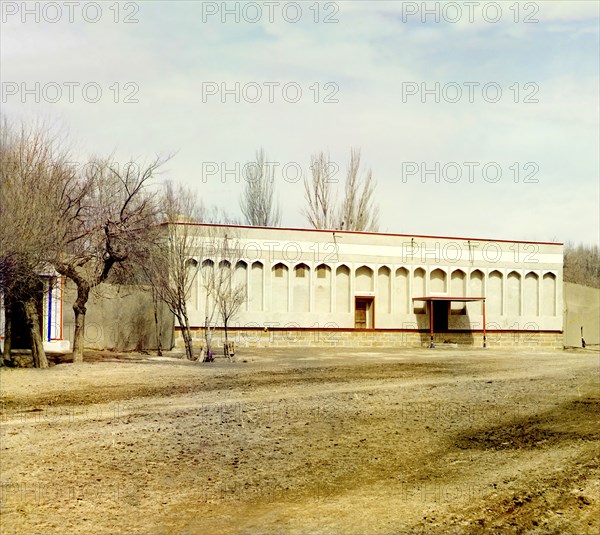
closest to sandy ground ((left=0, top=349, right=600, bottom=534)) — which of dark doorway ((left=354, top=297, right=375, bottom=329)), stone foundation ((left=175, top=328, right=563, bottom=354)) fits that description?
stone foundation ((left=175, top=328, right=563, bottom=354))

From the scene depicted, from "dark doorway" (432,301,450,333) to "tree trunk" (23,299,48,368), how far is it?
2532cm

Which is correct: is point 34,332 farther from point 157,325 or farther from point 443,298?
point 443,298

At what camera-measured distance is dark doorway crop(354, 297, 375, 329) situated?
3972 centimetres

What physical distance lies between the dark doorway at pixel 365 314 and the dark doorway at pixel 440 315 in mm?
3835

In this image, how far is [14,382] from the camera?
56.4 ft

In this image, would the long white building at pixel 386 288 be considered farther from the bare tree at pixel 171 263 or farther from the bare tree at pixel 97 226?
the bare tree at pixel 97 226

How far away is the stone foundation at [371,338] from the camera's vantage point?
36562 mm

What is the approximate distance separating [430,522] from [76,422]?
6594 mm

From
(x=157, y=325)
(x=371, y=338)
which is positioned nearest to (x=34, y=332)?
(x=157, y=325)

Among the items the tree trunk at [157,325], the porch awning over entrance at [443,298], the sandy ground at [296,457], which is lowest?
the sandy ground at [296,457]

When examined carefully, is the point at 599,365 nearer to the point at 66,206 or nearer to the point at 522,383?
the point at 522,383

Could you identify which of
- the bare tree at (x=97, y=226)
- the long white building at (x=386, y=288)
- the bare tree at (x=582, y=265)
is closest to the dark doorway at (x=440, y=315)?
the long white building at (x=386, y=288)

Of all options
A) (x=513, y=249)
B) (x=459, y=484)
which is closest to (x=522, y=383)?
(x=459, y=484)

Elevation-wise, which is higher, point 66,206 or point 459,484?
point 66,206
